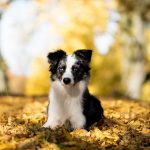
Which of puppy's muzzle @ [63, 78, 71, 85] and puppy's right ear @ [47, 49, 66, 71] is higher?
puppy's right ear @ [47, 49, 66, 71]

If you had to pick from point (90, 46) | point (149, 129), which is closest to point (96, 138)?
point (149, 129)

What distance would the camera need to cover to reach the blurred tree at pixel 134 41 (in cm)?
2484

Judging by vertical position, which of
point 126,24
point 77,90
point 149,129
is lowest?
point 149,129

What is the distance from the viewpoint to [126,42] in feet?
85.3

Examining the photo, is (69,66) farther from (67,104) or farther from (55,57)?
(67,104)

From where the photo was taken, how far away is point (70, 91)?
838 centimetres

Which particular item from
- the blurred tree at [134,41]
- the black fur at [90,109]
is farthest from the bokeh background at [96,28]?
the black fur at [90,109]

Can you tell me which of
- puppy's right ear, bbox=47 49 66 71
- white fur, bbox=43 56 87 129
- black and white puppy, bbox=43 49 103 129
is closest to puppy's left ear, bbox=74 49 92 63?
black and white puppy, bbox=43 49 103 129

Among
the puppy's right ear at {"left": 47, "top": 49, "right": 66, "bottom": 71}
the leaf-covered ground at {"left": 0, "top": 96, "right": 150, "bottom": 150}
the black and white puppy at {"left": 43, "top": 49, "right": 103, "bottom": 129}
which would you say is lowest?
the leaf-covered ground at {"left": 0, "top": 96, "right": 150, "bottom": 150}

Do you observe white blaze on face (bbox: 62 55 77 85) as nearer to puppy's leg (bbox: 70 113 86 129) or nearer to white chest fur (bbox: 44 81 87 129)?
white chest fur (bbox: 44 81 87 129)

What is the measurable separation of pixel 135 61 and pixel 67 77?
57.8ft

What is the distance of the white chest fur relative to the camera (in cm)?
834

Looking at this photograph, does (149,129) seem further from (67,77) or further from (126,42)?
(126,42)

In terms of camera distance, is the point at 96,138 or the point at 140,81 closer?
the point at 96,138
